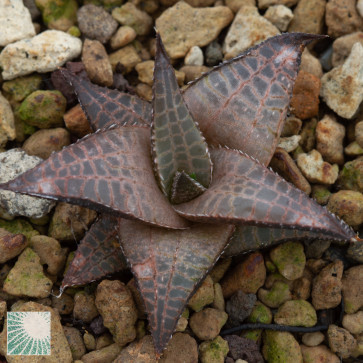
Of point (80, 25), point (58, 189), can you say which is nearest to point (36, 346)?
point (58, 189)

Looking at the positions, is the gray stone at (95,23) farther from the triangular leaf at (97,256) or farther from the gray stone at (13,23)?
the triangular leaf at (97,256)

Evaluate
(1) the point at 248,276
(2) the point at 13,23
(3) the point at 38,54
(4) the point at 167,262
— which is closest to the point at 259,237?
(1) the point at 248,276

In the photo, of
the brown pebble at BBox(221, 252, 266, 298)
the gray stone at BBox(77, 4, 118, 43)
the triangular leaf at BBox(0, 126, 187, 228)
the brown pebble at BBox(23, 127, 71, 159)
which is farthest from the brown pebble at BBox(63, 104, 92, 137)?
the brown pebble at BBox(221, 252, 266, 298)

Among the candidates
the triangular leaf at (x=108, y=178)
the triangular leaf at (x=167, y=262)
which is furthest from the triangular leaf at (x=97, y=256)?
the triangular leaf at (x=108, y=178)

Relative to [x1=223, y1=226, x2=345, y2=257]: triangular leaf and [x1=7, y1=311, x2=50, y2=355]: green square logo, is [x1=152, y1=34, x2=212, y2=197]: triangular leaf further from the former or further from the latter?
[x1=7, y1=311, x2=50, y2=355]: green square logo

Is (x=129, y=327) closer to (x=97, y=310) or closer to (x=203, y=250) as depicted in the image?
(x=97, y=310)

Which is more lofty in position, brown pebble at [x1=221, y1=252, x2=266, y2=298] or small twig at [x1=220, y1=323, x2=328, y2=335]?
brown pebble at [x1=221, y1=252, x2=266, y2=298]
